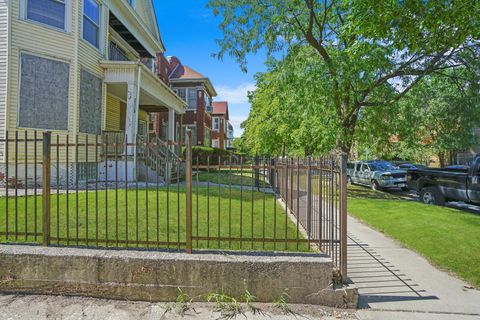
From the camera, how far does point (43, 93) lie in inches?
407

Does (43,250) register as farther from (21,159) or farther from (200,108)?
(200,108)

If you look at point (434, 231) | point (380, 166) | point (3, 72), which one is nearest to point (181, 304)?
point (434, 231)

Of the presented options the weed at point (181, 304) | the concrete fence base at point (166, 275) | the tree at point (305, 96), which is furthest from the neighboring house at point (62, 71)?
the tree at point (305, 96)

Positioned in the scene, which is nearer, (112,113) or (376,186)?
(112,113)

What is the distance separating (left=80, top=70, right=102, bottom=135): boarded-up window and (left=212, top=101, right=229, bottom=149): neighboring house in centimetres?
3001

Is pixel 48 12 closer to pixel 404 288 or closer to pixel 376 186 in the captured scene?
pixel 404 288

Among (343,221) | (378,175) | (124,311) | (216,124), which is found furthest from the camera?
(216,124)

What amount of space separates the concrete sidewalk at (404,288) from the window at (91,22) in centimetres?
1184

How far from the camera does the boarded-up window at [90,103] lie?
11445 mm

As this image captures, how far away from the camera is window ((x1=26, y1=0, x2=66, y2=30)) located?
10.3 metres

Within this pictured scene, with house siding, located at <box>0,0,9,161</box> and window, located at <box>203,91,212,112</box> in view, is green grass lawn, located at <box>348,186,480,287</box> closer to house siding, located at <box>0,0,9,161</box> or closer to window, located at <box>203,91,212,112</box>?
house siding, located at <box>0,0,9,161</box>

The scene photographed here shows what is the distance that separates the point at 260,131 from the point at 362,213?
45.2 feet

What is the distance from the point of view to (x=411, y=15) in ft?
24.3

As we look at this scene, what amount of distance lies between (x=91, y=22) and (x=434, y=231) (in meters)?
13.2
